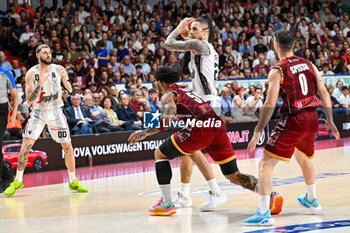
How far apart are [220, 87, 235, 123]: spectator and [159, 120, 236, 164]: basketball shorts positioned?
946 cm

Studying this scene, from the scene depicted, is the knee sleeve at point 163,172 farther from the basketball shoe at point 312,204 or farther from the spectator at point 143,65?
the spectator at point 143,65

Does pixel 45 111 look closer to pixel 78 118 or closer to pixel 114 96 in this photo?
pixel 78 118

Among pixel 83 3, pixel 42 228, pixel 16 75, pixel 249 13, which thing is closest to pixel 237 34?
pixel 249 13

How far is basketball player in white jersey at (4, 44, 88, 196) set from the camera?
9352 millimetres

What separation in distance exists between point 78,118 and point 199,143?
7.58 m

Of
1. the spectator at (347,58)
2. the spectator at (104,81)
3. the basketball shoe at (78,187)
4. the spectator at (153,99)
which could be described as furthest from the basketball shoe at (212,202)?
the spectator at (347,58)

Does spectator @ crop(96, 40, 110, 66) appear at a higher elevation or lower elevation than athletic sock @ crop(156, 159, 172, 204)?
higher

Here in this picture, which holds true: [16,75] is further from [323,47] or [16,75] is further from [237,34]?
[323,47]

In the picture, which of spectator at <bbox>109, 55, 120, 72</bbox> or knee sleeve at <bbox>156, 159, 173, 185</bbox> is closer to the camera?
knee sleeve at <bbox>156, 159, 173, 185</bbox>

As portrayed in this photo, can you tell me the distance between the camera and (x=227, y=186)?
927 centimetres

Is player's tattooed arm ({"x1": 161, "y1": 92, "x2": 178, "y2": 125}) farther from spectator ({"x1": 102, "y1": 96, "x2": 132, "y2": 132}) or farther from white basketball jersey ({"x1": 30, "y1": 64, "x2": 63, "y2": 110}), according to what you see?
spectator ({"x1": 102, "y1": 96, "x2": 132, "y2": 132})

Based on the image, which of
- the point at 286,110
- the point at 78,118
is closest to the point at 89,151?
the point at 78,118

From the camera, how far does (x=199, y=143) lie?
268 inches

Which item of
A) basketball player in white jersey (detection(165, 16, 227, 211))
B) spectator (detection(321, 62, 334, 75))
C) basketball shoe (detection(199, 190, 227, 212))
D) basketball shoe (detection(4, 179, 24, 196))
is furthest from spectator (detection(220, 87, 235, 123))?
basketball shoe (detection(199, 190, 227, 212))
